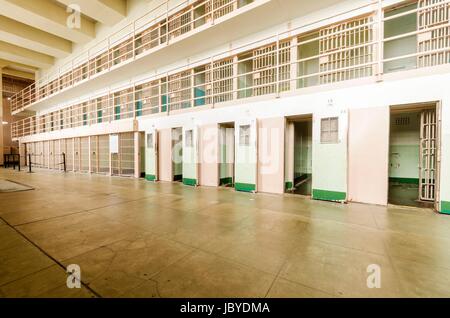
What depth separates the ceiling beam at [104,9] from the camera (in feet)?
31.3

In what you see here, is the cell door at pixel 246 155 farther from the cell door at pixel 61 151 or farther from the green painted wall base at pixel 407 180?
the cell door at pixel 61 151

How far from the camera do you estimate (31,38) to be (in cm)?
1271

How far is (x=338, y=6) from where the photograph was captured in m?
5.86

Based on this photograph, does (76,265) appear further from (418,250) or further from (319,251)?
(418,250)

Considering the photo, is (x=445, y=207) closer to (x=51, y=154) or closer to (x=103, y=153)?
(x=103, y=153)

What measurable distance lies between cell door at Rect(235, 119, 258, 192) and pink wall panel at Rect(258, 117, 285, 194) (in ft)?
0.47

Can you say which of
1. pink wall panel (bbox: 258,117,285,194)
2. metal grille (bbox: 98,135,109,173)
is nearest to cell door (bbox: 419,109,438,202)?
pink wall panel (bbox: 258,117,285,194)

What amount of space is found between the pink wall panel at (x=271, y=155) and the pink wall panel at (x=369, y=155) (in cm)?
158

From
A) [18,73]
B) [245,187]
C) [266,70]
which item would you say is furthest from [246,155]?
[18,73]

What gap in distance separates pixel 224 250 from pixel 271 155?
3.68 metres

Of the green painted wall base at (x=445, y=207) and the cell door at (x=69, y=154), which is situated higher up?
the cell door at (x=69, y=154)

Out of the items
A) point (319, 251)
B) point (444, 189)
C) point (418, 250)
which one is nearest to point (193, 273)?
point (319, 251)

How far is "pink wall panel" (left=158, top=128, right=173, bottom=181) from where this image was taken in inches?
314

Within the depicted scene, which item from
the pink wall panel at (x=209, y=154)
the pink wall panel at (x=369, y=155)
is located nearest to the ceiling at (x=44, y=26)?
the pink wall panel at (x=209, y=154)
